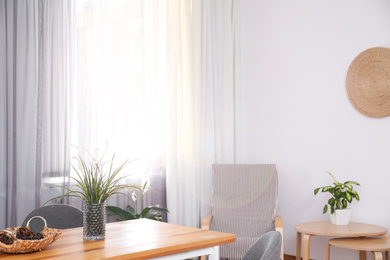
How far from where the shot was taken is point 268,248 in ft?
5.72

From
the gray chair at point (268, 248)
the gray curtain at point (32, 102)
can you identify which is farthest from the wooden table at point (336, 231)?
the gray curtain at point (32, 102)

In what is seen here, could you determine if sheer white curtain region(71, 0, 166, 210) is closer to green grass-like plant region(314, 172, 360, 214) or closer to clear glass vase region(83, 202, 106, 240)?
green grass-like plant region(314, 172, 360, 214)

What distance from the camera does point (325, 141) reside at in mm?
4289

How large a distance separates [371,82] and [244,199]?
1355mm

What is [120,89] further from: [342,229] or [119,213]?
[342,229]

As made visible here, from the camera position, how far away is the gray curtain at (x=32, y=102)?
318 cm

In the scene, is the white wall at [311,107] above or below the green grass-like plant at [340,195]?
above

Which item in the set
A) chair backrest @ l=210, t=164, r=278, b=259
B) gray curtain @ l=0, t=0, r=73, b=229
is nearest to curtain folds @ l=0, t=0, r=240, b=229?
gray curtain @ l=0, t=0, r=73, b=229

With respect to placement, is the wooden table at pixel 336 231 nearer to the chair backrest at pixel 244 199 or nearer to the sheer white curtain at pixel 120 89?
the chair backrest at pixel 244 199

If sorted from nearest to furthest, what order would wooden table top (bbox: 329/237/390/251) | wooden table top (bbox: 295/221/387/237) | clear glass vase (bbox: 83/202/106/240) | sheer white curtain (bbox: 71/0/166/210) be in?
clear glass vase (bbox: 83/202/106/240) → wooden table top (bbox: 329/237/390/251) → wooden table top (bbox: 295/221/387/237) → sheer white curtain (bbox: 71/0/166/210)

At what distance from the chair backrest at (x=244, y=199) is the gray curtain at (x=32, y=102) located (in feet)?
4.27

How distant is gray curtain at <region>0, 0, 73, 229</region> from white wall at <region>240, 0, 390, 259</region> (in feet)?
6.38

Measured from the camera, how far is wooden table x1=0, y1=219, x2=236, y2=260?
1856mm

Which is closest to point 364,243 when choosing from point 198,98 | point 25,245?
point 198,98
